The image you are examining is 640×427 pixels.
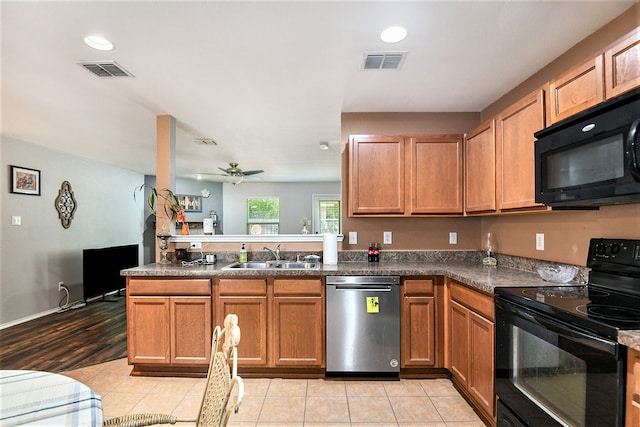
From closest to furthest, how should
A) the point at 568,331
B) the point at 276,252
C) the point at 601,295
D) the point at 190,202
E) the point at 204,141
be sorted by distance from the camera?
1. the point at 568,331
2. the point at 601,295
3. the point at 276,252
4. the point at 204,141
5. the point at 190,202

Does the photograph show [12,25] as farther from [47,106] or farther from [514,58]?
[514,58]

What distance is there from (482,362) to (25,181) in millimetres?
5739

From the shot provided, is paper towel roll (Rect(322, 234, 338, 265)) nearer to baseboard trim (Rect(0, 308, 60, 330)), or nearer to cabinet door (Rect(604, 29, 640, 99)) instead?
cabinet door (Rect(604, 29, 640, 99))

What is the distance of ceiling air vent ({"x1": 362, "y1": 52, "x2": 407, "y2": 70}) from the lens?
82.4 inches

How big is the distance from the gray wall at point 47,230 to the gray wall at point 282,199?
2.83 metres

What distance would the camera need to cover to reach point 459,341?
2334 millimetres

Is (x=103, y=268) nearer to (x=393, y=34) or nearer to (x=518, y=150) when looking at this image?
(x=393, y=34)

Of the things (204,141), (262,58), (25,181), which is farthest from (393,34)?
(25,181)

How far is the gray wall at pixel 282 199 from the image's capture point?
8.48 meters

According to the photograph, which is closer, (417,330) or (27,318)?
(417,330)

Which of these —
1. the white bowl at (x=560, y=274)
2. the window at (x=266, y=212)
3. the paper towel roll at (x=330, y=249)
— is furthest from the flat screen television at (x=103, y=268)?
the white bowl at (x=560, y=274)

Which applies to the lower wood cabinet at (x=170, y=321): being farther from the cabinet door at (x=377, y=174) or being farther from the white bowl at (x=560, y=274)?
the white bowl at (x=560, y=274)

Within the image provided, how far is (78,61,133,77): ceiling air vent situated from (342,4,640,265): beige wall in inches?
77.5

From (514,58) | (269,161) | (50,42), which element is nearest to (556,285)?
A: (514,58)
